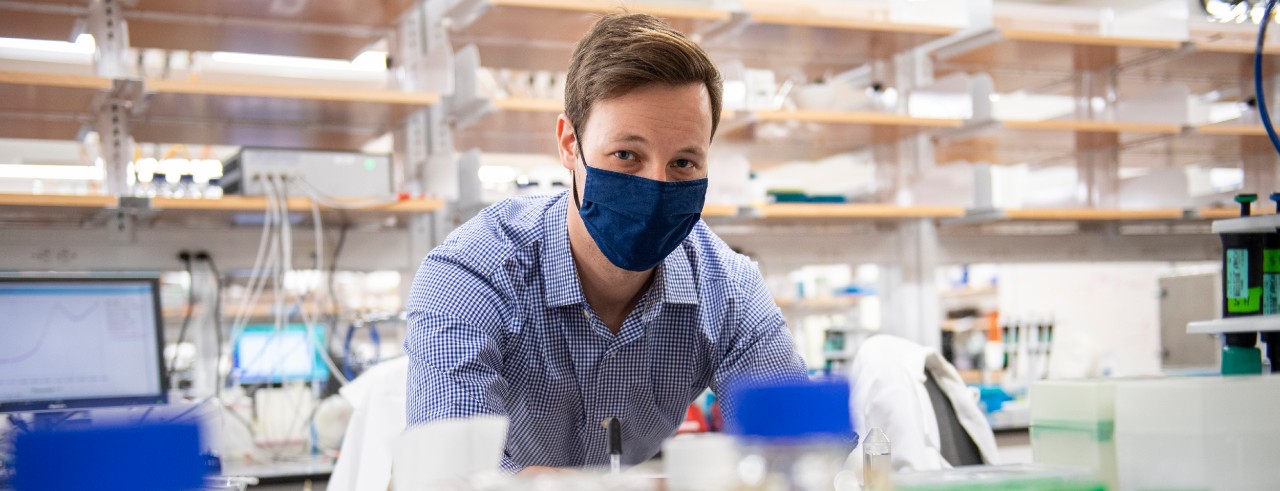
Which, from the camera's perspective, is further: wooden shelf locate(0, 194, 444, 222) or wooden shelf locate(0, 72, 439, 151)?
wooden shelf locate(0, 72, 439, 151)

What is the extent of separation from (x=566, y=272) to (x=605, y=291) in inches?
3.3

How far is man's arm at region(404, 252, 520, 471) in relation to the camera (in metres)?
1.09

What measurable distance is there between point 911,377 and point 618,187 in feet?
3.45

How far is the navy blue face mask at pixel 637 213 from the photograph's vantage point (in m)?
1.25

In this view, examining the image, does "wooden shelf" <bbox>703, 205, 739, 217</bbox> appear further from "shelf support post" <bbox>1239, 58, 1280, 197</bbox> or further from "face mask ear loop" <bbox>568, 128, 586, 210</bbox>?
"shelf support post" <bbox>1239, 58, 1280, 197</bbox>

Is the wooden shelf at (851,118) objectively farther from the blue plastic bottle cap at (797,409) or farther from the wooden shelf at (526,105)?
the blue plastic bottle cap at (797,409)

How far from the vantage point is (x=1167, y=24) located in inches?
163

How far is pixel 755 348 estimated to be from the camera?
4.66 ft

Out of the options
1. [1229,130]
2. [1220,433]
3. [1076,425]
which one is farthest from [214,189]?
[1229,130]

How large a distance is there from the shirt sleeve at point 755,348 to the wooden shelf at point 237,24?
2.12m

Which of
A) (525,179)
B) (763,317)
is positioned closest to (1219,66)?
(525,179)

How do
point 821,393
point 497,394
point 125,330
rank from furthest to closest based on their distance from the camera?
point 125,330
point 497,394
point 821,393

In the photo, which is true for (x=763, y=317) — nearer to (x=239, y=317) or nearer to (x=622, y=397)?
(x=622, y=397)

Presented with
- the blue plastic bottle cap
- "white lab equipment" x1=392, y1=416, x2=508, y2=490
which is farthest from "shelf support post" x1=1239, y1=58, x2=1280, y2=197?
"white lab equipment" x1=392, y1=416, x2=508, y2=490
